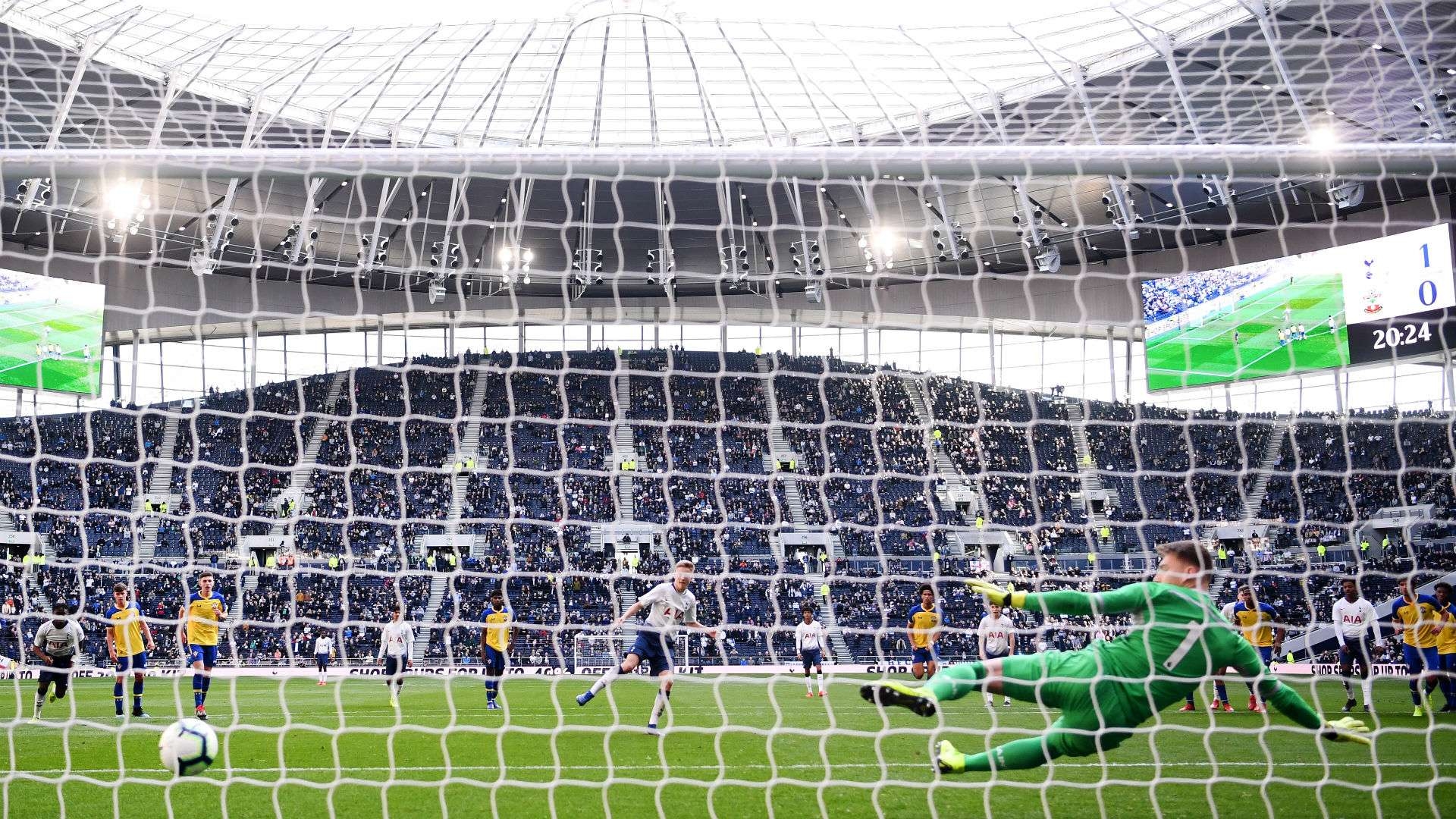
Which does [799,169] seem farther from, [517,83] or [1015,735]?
[517,83]

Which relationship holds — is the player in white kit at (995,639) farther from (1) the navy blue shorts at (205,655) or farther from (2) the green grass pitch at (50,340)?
(2) the green grass pitch at (50,340)

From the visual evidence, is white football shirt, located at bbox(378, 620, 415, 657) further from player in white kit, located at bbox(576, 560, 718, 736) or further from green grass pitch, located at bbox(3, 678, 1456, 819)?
player in white kit, located at bbox(576, 560, 718, 736)

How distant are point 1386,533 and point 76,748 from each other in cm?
2220

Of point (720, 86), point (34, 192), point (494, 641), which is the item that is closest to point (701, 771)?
point (494, 641)

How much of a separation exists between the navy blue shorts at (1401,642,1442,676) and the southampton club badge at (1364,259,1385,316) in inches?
515

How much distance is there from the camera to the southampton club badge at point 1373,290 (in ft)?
71.4

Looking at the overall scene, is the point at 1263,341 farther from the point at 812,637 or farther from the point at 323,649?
the point at 323,649

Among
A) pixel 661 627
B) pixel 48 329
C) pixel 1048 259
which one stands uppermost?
pixel 1048 259

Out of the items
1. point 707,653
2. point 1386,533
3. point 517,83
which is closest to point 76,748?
point 707,653

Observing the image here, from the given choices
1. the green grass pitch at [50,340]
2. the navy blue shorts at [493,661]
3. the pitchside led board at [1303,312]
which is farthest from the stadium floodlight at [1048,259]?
the green grass pitch at [50,340]

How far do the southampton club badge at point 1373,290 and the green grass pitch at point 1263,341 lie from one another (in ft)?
1.79

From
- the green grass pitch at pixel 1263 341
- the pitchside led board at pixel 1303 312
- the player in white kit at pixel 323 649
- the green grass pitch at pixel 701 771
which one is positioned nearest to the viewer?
the green grass pitch at pixel 701 771

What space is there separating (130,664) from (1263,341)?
69.6 ft

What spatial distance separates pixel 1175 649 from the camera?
4656mm
